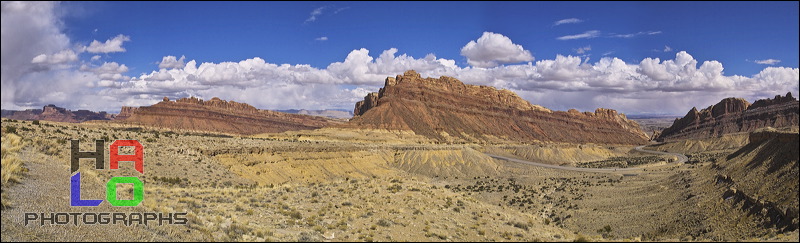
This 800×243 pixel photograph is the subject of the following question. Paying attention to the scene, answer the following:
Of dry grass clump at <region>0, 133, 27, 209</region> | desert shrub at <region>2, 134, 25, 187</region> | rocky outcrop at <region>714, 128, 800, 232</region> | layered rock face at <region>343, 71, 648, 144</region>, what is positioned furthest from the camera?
layered rock face at <region>343, 71, 648, 144</region>

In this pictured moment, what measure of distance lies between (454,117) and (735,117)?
312 ft

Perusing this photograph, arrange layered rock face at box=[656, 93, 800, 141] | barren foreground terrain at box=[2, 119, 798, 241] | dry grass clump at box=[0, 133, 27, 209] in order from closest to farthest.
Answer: dry grass clump at box=[0, 133, 27, 209]
barren foreground terrain at box=[2, 119, 798, 241]
layered rock face at box=[656, 93, 800, 141]

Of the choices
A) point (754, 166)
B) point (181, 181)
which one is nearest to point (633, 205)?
point (754, 166)

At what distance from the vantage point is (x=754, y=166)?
2969 cm

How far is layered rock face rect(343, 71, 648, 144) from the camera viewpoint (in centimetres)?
15262

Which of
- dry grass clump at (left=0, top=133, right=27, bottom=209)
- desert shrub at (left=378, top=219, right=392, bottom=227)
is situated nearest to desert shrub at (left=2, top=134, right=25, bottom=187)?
dry grass clump at (left=0, top=133, right=27, bottom=209)

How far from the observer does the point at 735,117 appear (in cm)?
15862

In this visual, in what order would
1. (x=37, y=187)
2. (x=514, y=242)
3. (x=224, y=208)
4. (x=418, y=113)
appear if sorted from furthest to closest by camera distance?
1. (x=418, y=113)
2. (x=224, y=208)
3. (x=514, y=242)
4. (x=37, y=187)

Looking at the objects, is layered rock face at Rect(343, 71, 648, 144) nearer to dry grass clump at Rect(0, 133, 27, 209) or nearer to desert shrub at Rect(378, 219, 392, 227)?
desert shrub at Rect(378, 219, 392, 227)

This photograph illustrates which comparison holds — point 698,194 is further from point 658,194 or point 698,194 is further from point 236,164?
point 236,164

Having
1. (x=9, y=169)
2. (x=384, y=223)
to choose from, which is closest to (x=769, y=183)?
(x=384, y=223)

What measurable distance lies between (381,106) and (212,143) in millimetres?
114057

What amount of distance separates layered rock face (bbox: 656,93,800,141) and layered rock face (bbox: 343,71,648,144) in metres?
20.6

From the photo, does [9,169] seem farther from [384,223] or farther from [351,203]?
[351,203]
